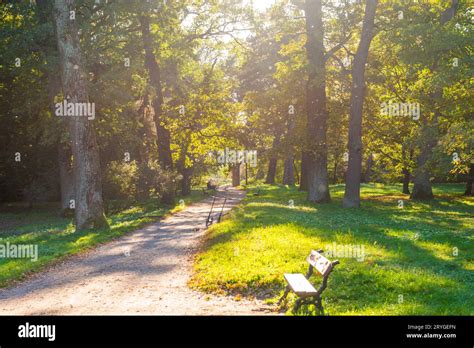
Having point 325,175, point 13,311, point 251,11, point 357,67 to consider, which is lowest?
point 13,311

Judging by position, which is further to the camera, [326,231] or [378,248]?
[326,231]

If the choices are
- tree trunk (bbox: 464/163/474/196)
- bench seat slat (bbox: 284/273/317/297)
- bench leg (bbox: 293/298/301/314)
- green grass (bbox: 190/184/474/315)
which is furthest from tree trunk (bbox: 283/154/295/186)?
bench leg (bbox: 293/298/301/314)

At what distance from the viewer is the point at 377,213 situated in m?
24.4

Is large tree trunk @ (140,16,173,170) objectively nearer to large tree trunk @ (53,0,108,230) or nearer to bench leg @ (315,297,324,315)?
large tree trunk @ (53,0,108,230)

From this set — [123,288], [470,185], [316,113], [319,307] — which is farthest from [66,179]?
[470,185]

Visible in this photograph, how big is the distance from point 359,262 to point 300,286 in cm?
327

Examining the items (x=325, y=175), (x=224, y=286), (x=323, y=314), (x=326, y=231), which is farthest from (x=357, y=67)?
(x=323, y=314)

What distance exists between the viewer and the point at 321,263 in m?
8.83

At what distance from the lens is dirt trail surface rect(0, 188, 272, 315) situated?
9.38 metres

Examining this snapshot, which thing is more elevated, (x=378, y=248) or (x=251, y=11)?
(x=251, y=11)

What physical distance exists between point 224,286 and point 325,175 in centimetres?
1982

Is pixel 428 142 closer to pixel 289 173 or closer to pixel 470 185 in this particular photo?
pixel 470 185

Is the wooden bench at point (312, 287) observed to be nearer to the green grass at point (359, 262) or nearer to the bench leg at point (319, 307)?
the bench leg at point (319, 307)

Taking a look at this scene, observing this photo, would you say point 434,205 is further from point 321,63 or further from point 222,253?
point 222,253
